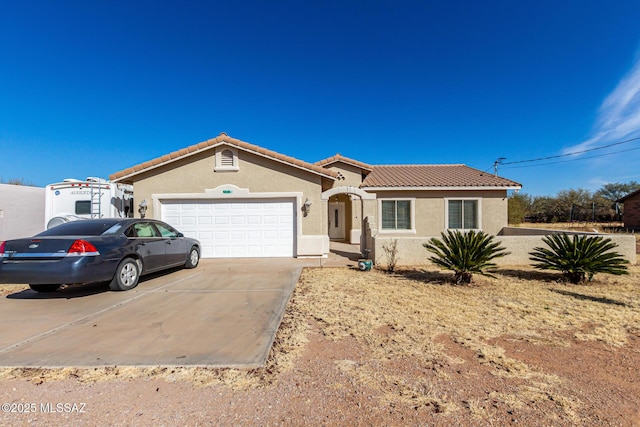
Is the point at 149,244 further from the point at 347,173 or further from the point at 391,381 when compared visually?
the point at 347,173

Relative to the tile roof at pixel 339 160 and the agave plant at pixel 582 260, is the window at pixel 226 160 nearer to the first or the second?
the tile roof at pixel 339 160

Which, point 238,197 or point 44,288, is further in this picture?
point 238,197

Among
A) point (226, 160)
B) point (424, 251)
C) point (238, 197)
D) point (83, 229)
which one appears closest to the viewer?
point (83, 229)

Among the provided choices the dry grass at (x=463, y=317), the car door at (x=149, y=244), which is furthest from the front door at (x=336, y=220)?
the car door at (x=149, y=244)

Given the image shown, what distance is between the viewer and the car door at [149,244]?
266 inches

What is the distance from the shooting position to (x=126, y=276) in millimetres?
6316

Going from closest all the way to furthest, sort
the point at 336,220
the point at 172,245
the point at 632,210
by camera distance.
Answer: the point at 172,245 → the point at 336,220 → the point at 632,210

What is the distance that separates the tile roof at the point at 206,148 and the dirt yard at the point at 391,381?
663 cm

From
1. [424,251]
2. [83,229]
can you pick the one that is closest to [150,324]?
[83,229]

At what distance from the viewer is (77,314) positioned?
4895 mm

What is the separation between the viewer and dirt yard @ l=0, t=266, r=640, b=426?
241cm

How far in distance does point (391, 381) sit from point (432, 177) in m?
13.9

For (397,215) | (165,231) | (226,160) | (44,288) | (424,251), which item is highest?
(226,160)

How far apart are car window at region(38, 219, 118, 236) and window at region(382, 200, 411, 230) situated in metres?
10.8
